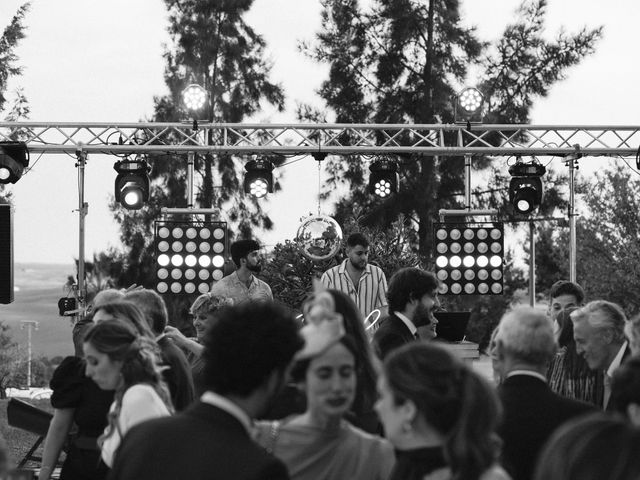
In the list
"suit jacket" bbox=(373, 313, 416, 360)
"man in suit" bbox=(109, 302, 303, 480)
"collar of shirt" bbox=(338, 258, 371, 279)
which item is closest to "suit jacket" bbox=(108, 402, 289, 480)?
"man in suit" bbox=(109, 302, 303, 480)

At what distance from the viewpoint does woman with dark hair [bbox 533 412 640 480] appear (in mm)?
→ 2012

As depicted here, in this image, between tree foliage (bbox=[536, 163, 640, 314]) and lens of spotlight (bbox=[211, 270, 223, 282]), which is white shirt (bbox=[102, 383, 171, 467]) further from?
tree foliage (bbox=[536, 163, 640, 314])

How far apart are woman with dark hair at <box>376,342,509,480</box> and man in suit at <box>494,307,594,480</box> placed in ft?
3.13

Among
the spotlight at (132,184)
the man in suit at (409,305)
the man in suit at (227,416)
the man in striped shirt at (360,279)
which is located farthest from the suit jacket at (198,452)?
the spotlight at (132,184)

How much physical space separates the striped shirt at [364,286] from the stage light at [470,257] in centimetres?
336

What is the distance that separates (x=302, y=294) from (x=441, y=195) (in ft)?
38.4

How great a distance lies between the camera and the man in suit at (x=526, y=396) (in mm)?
3643

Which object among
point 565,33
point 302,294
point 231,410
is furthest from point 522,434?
point 565,33

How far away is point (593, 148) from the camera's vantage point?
13.1 meters

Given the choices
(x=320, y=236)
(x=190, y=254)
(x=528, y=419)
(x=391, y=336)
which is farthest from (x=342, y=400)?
(x=190, y=254)

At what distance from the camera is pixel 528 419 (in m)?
3.66

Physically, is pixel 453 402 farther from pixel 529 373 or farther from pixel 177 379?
pixel 177 379

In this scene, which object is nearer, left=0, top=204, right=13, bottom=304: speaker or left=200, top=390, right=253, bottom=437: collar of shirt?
left=200, top=390, right=253, bottom=437: collar of shirt

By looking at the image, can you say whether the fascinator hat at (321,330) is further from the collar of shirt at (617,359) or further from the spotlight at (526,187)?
the spotlight at (526,187)
